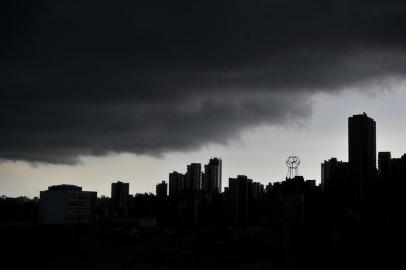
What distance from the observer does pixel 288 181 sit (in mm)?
46094

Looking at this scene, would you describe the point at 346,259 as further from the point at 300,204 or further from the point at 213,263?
the point at 300,204

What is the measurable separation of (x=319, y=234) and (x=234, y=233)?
134ft

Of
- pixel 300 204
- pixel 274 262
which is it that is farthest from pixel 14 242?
pixel 300 204

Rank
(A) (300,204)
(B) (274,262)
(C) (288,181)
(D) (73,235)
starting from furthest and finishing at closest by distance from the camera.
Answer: (D) (73,235) < (B) (274,262) < (C) (288,181) < (A) (300,204)

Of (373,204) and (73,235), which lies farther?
(373,204)

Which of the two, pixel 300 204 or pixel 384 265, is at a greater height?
pixel 300 204

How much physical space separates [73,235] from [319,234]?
5806 cm

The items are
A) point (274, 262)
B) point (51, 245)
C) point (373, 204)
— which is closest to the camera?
point (274, 262)

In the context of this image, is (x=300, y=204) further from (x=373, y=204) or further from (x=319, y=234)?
(x=373, y=204)

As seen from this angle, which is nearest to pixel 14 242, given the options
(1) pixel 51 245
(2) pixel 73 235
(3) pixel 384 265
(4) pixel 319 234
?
(1) pixel 51 245

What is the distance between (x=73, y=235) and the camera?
4606 inches

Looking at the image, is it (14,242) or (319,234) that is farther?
(14,242)

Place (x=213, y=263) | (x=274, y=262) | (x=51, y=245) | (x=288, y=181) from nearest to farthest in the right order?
(x=288, y=181) → (x=213, y=263) → (x=274, y=262) → (x=51, y=245)

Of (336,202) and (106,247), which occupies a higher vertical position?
(336,202)
